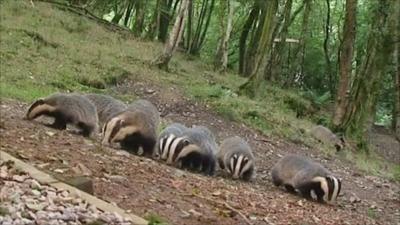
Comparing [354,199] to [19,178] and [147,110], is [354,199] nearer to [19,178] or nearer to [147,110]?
[147,110]

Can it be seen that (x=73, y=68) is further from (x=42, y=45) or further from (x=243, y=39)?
(x=243, y=39)

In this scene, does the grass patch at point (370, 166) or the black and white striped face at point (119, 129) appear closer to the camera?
the black and white striped face at point (119, 129)

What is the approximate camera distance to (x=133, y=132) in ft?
27.1

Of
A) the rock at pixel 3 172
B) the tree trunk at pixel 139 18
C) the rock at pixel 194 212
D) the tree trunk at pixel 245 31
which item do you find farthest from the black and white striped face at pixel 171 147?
the tree trunk at pixel 245 31

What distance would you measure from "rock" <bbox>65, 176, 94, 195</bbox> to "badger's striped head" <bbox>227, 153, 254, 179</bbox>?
387cm

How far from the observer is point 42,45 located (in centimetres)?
1622

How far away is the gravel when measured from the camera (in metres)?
4.52

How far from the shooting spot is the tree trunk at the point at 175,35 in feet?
53.9

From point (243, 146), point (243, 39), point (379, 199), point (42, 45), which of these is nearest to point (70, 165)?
point (243, 146)

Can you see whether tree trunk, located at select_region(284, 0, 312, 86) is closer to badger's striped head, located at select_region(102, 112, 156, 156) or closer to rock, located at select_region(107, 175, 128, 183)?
badger's striped head, located at select_region(102, 112, 156, 156)

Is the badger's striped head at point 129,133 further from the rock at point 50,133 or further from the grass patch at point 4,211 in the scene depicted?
the grass patch at point 4,211

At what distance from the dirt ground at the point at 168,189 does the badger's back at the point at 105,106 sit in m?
1.02

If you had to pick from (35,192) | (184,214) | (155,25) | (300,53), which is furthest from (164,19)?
(35,192)

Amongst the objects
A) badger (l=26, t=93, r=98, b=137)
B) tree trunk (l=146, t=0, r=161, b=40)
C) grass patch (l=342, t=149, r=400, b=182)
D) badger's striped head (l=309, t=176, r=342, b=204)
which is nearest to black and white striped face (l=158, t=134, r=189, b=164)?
badger (l=26, t=93, r=98, b=137)
